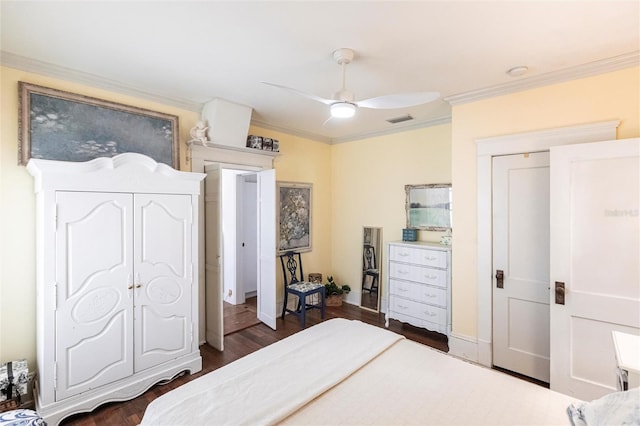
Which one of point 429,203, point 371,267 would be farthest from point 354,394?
point 371,267

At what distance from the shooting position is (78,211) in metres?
2.20

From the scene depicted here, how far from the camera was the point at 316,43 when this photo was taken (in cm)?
205

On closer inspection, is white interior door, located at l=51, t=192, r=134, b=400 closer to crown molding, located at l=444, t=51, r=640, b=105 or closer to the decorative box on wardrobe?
the decorative box on wardrobe

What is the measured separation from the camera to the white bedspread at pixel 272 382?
53.5 inches

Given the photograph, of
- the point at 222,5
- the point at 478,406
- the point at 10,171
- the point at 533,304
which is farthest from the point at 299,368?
the point at 10,171

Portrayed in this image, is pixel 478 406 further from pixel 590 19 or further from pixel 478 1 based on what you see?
pixel 590 19

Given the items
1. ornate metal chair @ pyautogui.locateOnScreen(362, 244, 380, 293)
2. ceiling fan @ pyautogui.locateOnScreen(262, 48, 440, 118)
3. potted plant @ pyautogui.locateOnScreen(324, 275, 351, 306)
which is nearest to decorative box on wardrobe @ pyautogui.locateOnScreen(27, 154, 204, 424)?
ceiling fan @ pyautogui.locateOnScreen(262, 48, 440, 118)

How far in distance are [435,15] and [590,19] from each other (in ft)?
3.14

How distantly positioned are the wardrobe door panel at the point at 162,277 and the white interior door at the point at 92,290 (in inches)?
3.2

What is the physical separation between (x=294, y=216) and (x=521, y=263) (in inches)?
113

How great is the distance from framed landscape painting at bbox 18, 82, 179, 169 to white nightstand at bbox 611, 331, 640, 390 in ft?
12.0

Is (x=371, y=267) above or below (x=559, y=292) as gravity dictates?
below

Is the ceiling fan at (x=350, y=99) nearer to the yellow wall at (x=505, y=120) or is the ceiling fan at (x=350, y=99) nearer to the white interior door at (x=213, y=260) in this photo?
the yellow wall at (x=505, y=120)

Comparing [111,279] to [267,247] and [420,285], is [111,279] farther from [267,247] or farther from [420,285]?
[420,285]
